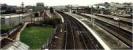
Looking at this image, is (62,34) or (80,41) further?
(62,34)

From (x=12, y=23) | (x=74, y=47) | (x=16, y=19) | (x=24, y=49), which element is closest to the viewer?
(x=24, y=49)

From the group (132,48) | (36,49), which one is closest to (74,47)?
(36,49)

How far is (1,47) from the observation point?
25422mm

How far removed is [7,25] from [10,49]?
90.1ft

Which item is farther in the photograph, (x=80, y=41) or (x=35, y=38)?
(x=35, y=38)

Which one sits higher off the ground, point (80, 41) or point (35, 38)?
point (80, 41)

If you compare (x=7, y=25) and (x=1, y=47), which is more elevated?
(x=1, y=47)

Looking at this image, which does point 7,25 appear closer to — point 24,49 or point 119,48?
point 24,49

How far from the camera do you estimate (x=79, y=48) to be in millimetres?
29250

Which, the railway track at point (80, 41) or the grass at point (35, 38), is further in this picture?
the grass at point (35, 38)

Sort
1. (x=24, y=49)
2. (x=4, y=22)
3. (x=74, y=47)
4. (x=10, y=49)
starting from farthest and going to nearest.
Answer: (x=4, y=22) → (x=74, y=47) → (x=24, y=49) → (x=10, y=49)

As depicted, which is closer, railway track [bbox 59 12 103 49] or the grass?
railway track [bbox 59 12 103 49]

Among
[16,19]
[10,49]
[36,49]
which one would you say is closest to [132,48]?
[36,49]

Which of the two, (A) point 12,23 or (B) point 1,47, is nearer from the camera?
(B) point 1,47
